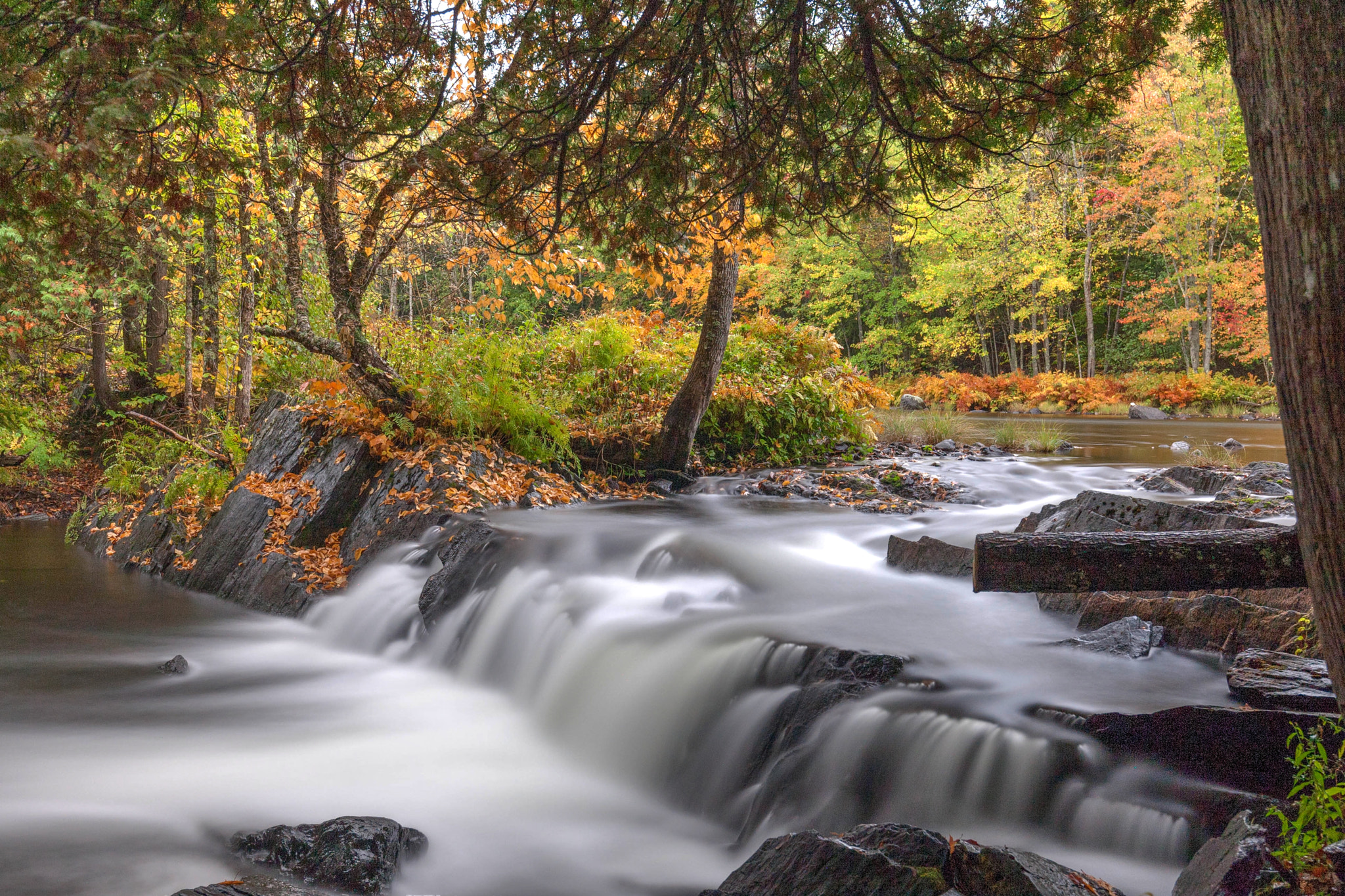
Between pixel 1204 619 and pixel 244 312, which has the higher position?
pixel 244 312


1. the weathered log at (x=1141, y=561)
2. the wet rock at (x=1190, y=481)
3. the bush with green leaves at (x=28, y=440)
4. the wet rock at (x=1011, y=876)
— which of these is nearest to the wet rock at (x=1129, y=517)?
the weathered log at (x=1141, y=561)

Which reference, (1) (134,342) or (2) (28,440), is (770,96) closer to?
(2) (28,440)

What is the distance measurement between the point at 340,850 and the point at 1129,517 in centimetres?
532

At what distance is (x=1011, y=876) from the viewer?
232cm

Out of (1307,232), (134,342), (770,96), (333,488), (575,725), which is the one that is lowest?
(575,725)

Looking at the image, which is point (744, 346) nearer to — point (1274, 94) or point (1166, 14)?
point (1166, 14)

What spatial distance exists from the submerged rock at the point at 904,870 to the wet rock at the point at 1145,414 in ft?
76.3

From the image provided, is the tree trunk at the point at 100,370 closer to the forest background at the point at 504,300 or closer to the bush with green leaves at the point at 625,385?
the forest background at the point at 504,300

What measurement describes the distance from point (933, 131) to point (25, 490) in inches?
Result: 580

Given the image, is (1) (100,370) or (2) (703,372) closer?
(2) (703,372)

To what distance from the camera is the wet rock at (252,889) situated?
2547mm

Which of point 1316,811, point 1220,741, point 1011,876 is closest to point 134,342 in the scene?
point 1011,876

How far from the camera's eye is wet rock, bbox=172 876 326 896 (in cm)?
255

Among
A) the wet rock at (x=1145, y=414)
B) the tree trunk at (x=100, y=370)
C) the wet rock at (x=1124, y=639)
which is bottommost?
the wet rock at (x=1124, y=639)
